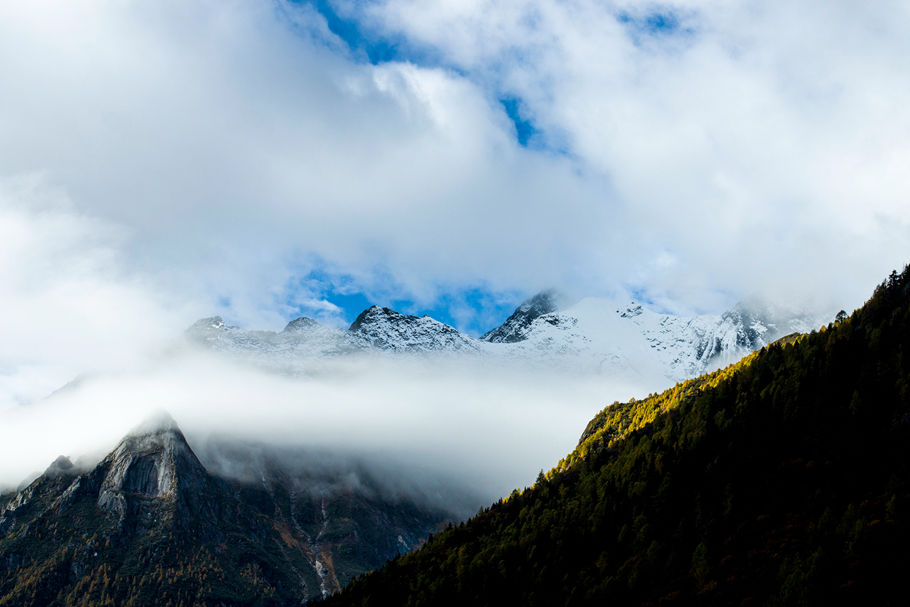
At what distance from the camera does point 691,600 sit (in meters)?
143

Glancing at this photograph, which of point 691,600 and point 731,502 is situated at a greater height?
point 731,502

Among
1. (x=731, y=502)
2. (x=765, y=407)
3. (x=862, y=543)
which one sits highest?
(x=765, y=407)

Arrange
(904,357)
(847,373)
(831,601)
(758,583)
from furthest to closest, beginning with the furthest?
(847,373) → (904,357) → (758,583) → (831,601)

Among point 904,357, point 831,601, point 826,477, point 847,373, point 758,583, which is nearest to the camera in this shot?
point 831,601

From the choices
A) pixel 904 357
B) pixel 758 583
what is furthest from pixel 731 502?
pixel 904 357

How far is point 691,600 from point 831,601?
29.2 meters

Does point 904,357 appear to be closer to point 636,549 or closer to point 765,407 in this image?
point 765,407

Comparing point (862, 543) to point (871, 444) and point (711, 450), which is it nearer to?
point (871, 444)

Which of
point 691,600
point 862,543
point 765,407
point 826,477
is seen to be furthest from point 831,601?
point 765,407

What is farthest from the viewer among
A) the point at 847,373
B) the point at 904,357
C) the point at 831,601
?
the point at 847,373

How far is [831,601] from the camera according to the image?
122812mm

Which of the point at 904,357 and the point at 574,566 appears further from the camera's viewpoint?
the point at 574,566

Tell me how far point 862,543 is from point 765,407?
228 ft

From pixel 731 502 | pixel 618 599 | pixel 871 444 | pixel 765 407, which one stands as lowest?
pixel 618 599
